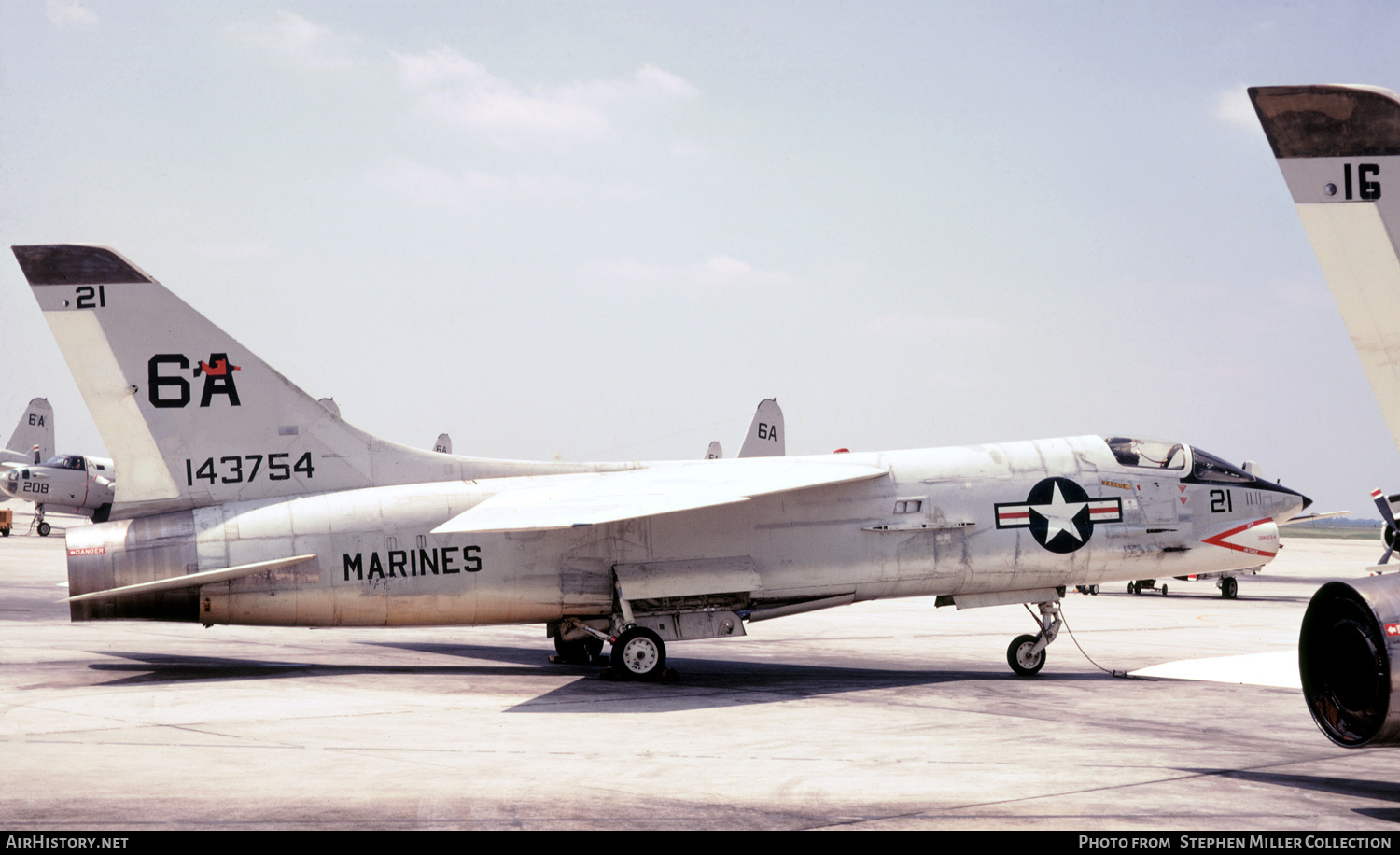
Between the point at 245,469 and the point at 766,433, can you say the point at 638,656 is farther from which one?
the point at 766,433

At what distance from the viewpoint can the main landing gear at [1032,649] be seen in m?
16.0

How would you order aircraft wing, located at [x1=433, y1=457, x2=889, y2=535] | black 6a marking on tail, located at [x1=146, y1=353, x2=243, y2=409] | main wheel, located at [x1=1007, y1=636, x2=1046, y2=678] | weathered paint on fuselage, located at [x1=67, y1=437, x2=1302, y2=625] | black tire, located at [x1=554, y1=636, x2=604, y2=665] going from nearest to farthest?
aircraft wing, located at [x1=433, y1=457, x2=889, y2=535]
weathered paint on fuselage, located at [x1=67, y1=437, x2=1302, y2=625]
black 6a marking on tail, located at [x1=146, y1=353, x2=243, y2=409]
main wheel, located at [x1=1007, y1=636, x2=1046, y2=678]
black tire, located at [x1=554, y1=636, x2=604, y2=665]

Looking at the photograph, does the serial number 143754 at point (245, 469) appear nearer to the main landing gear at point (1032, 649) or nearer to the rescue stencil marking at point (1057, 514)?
the rescue stencil marking at point (1057, 514)

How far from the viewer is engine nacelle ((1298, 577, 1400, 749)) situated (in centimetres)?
702

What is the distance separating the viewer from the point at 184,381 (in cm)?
1524

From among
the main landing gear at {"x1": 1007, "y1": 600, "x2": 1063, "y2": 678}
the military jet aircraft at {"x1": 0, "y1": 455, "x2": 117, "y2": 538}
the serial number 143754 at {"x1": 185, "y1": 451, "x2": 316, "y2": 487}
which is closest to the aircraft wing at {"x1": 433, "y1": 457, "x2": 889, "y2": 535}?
the serial number 143754 at {"x1": 185, "y1": 451, "x2": 316, "y2": 487}

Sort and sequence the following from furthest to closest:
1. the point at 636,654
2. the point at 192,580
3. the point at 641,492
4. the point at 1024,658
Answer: the point at 1024,658 < the point at 636,654 < the point at 641,492 < the point at 192,580

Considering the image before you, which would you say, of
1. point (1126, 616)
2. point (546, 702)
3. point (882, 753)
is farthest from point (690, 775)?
point (1126, 616)

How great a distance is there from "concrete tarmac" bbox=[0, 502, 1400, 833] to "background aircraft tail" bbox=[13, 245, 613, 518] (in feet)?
8.64

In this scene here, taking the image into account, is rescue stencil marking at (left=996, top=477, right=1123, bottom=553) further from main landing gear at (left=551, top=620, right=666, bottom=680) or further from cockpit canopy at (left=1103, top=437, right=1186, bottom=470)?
main landing gear at (left=551, top=620, right=666, bottom=680)

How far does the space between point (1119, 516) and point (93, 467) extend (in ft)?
142

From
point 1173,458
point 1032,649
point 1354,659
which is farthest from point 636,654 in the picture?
point 1354,659

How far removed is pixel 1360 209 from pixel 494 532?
1104 centimetres

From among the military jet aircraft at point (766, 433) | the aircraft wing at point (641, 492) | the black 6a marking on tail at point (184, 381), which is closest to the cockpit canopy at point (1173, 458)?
the aircraft wing at point (641, 492)
